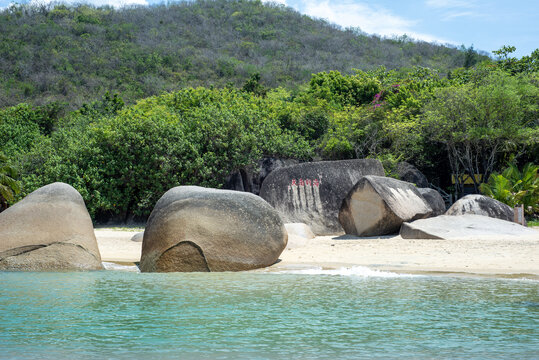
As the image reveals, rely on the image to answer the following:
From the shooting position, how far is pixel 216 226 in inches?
375

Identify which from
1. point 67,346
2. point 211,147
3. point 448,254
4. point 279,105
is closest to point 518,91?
point 279,105

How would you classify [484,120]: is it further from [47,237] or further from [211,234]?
[47,237]

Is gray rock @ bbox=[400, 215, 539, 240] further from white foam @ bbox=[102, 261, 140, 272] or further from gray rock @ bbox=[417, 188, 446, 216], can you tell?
white foam @ bbox=[102, 261, 140, 272]

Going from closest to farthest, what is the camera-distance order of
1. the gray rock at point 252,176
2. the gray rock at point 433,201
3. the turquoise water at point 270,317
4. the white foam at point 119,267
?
the turquoise water at point 270,317
the white foam at point 119,267
the gray rock at point 433,201
the gray rock at point 252,176

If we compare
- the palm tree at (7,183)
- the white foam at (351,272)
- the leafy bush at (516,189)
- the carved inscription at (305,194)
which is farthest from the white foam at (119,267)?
the leafy bush at (516,189)

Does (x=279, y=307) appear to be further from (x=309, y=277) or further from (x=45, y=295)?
(x=45, y=295)

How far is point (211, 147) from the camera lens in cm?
2214

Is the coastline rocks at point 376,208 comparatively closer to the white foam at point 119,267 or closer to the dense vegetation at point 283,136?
the white foam at point 119,267

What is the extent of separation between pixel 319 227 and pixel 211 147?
8729mm

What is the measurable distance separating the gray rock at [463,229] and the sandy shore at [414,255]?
1.32 ft

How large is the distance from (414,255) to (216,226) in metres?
3.91

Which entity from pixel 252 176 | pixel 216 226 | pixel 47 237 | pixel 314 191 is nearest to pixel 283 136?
pixel 252 176

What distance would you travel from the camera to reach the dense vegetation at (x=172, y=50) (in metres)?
50.0

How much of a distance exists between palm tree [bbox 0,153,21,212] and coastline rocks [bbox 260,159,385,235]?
37.1ft
